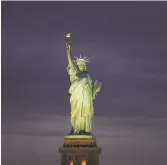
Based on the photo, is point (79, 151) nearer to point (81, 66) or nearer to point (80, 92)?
point (80, 92)

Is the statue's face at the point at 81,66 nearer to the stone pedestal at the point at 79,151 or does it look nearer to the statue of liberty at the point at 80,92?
the statue of liberty at the point at 80,92

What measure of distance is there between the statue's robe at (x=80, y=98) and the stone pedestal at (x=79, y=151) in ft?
1.47

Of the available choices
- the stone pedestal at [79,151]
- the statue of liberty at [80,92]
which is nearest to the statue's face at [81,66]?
the statue of liberty at [80,92]

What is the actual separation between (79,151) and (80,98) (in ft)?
5.48

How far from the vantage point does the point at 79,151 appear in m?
12.7

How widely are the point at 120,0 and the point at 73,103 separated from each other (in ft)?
13.1

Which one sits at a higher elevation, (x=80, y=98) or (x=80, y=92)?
(x=80, y=92)

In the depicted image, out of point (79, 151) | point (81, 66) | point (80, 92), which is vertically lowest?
point (79, 151)

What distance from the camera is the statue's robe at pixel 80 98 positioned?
13305 mm

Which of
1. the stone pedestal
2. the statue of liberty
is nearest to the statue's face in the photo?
the statue of liberty

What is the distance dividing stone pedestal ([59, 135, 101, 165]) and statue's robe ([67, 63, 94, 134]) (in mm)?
448

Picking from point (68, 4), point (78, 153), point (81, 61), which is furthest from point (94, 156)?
point (68, 4)

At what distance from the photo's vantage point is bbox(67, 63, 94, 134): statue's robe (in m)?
13.3

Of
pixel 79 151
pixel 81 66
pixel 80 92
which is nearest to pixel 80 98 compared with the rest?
pixel 80 92
